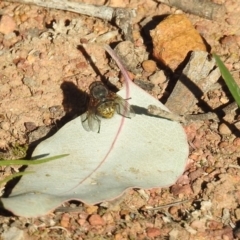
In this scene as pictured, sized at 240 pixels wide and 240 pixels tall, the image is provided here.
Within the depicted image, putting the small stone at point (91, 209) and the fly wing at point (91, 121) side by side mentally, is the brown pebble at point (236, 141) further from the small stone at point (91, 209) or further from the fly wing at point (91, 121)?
the small stone at point (91, 209)

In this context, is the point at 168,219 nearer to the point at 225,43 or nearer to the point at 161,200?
the point at 161,200

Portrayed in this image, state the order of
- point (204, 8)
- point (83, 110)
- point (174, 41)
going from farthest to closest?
point (204, 8) → point (174, 41) → point (83, 110)

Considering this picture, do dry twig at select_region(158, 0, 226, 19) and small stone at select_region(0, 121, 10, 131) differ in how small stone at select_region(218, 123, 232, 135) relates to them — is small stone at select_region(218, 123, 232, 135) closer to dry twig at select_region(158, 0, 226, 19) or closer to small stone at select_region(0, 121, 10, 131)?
dry twig at select_region(158, 0, 226, 19)

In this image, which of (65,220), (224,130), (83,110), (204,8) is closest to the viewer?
(65,220)

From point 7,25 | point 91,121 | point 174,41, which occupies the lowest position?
point 91,121

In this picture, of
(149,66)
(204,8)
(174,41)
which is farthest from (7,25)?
(204,8)

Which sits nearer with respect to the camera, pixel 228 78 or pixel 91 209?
pixel 228 78

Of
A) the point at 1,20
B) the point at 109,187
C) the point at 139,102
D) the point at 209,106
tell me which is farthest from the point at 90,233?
the point at 1,20

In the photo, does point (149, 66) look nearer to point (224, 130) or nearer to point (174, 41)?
point (174, 41)
